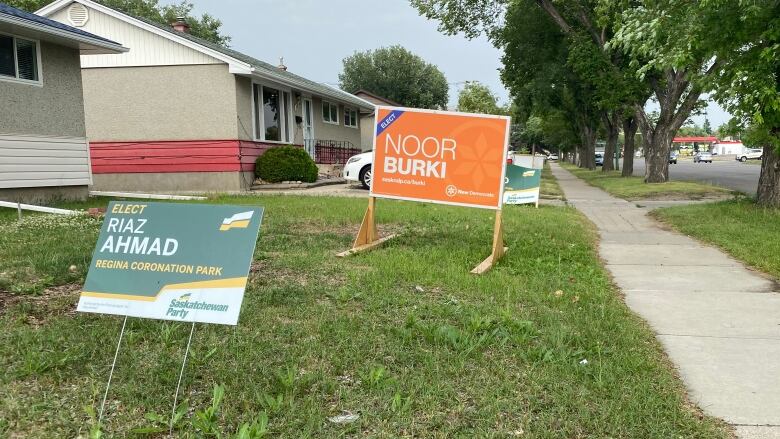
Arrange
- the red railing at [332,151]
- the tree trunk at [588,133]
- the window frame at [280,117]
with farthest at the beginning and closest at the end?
the tree trunk at [588,133]
the red railing at [332,151]
the window frame at [280,117]

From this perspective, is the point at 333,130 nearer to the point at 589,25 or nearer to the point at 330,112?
the point at 330,112

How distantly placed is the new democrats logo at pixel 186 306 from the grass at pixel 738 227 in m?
5.73

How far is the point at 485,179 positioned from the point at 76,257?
4354 millimetres

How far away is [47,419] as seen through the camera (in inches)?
111

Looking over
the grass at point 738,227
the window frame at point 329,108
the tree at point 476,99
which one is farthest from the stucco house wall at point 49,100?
the tree at point 476,99

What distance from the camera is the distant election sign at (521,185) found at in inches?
500

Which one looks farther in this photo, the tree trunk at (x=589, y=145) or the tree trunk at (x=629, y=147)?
the tree trunk at (x=589, y=145)

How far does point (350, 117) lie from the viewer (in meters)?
28.8

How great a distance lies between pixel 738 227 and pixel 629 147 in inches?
829

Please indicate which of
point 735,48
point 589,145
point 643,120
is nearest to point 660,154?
point 643,120

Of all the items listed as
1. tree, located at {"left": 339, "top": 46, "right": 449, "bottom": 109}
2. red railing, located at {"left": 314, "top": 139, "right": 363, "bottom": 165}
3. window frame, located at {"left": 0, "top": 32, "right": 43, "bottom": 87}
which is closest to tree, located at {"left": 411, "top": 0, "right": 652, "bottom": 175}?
red railing, located at {"left": 314, "top": 139, "right": 363, "bottom": 165}

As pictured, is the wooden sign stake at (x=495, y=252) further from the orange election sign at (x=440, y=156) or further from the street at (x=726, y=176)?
the street at (x=726, y=176)

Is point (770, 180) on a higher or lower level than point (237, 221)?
lower

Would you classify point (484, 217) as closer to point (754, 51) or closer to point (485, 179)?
point (485, 179)
